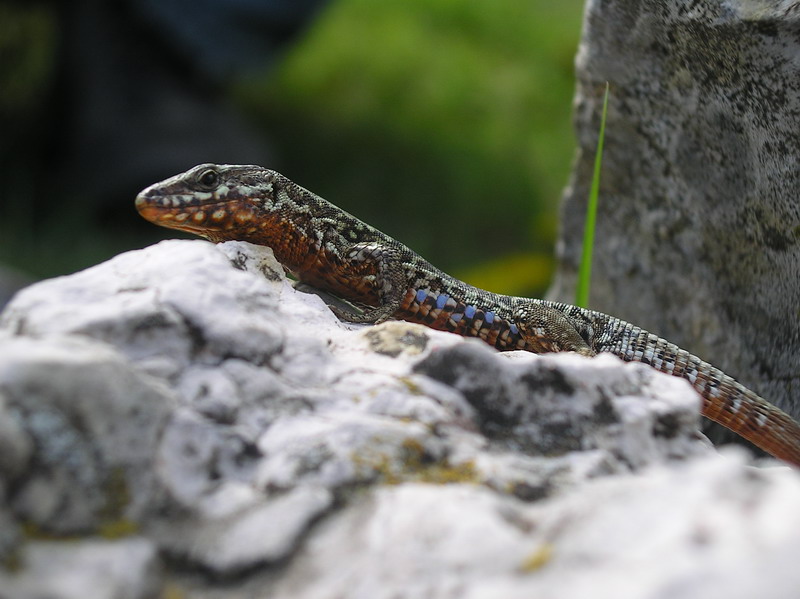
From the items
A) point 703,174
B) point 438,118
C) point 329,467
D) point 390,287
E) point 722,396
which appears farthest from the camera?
point 438,118

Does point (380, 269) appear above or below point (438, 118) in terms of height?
above

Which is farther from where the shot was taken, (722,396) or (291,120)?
(291,120)

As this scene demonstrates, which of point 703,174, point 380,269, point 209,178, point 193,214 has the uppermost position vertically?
point 703,174

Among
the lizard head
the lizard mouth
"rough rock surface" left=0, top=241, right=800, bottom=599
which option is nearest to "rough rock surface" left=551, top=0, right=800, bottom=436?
"rough rock surface" left=0, top=241, right=800, bottom=599

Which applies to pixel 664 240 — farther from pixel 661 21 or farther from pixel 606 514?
pixel 606 514

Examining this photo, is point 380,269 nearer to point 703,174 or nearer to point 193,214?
point 193,214

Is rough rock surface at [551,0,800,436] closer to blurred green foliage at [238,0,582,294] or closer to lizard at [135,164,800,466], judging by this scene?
lizard at [135,164,800,466]

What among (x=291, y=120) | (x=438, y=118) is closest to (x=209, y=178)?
(x=438, y=118)
